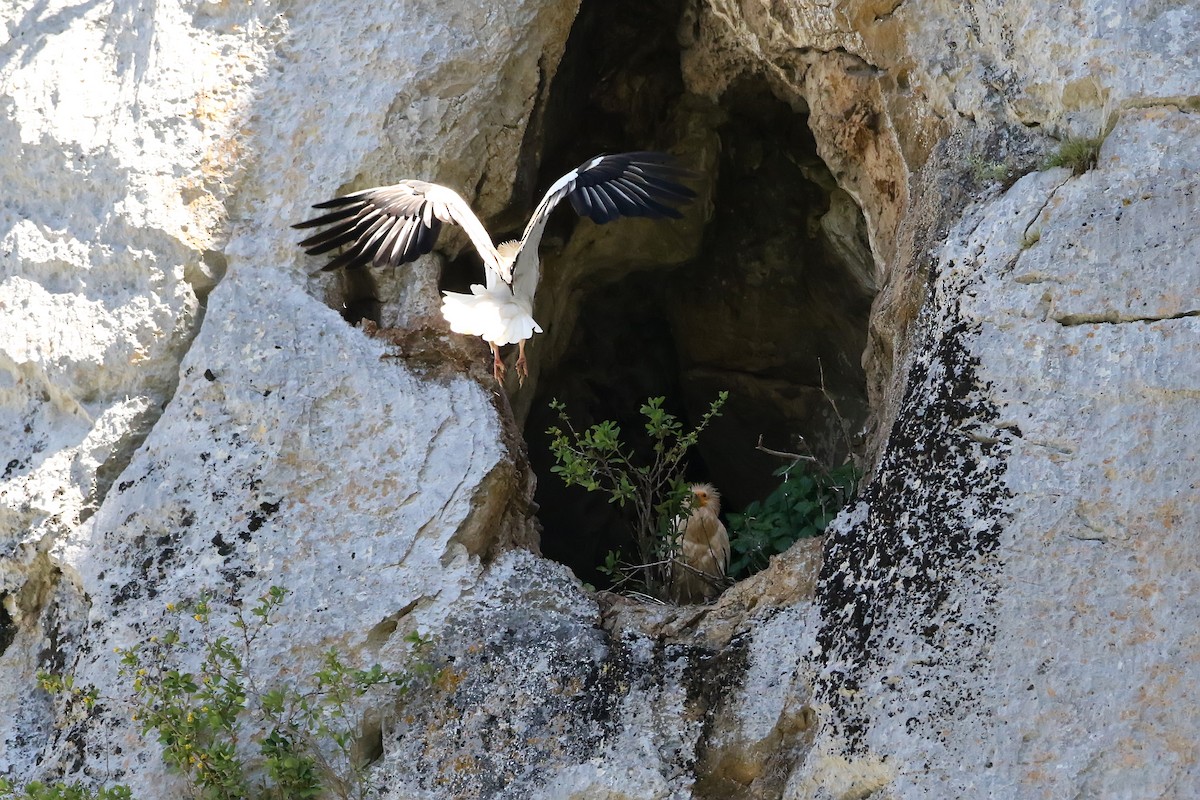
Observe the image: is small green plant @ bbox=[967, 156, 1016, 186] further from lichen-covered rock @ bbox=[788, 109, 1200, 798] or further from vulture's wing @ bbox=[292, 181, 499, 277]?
vulture's wing @ bbox=[292, 181, 499, 277]

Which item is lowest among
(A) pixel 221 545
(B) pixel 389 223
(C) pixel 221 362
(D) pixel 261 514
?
(A) pixel 221 545

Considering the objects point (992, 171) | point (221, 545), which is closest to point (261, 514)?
point (221, 545)

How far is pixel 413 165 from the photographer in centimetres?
434

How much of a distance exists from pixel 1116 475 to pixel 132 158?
3.16 metres

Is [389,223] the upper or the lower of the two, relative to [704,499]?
upper

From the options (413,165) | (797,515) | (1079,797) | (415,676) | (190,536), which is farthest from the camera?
(797,515)

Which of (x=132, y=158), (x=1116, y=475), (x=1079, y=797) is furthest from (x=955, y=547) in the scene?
(x=132, y=158)

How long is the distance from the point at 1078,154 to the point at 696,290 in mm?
3226

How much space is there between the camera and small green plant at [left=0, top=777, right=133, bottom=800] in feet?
10.5

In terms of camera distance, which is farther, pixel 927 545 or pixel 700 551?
pixel 700 551

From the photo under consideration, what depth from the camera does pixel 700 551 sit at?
5.02m

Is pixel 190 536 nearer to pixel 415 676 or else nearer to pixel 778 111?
pixel 415 676

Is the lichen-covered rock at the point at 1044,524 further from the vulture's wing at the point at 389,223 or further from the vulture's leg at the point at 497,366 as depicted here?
the vulture's wing at the point at 389,223

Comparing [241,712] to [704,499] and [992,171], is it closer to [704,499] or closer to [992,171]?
[704,499]
